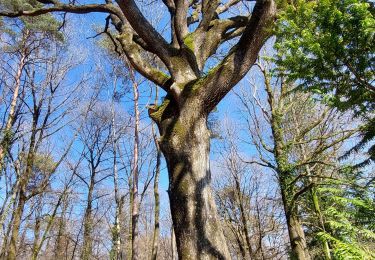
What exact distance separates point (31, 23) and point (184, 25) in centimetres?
699

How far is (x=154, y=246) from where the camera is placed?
10977mm

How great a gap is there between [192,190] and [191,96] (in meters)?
1.09

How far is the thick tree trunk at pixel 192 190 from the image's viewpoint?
9.20ft

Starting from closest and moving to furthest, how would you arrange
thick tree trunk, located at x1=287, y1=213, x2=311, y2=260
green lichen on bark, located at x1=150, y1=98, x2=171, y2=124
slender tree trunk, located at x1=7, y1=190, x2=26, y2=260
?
green lichen on bark, located at x1=150, y1=98, x2=171, y2=124, thick tree trunk, located at x1=287, y1=213, x2=311, y2=260, slender tree trunk, located at x1=7, y1=190, x2=26, y2=260

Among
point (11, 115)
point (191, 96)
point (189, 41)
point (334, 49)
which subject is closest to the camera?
point (334, 49)

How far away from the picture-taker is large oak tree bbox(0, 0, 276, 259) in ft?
9.51

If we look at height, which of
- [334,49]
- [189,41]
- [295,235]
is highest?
[189,41]

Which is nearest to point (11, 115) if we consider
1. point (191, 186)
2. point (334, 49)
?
point (191, 186)

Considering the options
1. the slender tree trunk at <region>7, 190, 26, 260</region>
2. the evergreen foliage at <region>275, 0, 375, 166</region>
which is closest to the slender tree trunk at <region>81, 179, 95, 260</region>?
the slender tree trunk at <region>7, 190, 26, 260</region>

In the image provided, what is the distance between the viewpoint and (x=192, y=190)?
9.90ft

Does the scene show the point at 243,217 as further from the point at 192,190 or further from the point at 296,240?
the point at 192,190

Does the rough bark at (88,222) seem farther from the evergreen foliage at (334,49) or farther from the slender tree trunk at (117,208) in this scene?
the evergreen foliage at (334,49)

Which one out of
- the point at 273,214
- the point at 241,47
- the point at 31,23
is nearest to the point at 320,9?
the point at 241,47

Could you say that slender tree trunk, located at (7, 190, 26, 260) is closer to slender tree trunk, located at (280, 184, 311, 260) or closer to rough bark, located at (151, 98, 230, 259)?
rough bark, located at (151, 98, 230, 259)
